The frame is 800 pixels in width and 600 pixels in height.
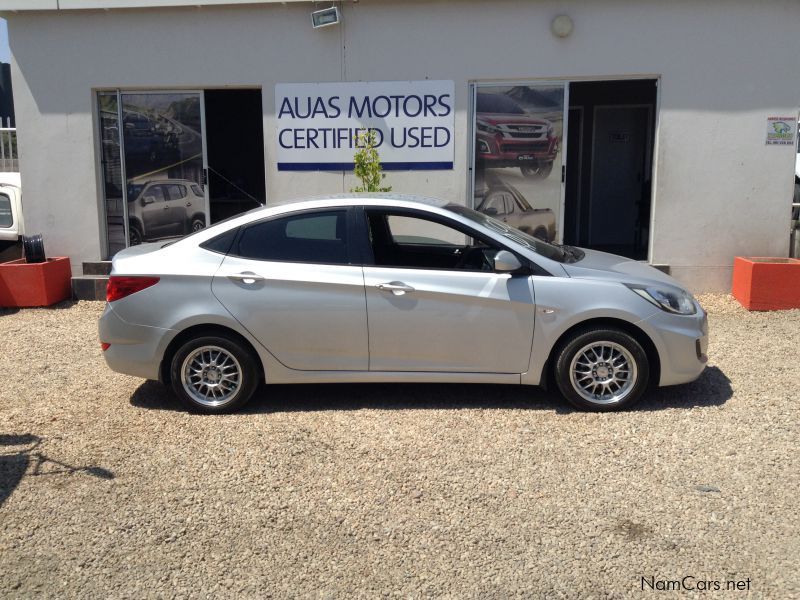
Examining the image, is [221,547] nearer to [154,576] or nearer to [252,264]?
[154,576]

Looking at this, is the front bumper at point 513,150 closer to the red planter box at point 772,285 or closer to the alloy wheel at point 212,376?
the red planter box at point 772,285

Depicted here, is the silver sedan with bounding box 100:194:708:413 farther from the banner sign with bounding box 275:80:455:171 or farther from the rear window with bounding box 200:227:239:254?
the banner sign with bounding box 275:80:455:171

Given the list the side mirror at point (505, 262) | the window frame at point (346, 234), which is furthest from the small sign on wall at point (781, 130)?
the window frame at point (346, 234)

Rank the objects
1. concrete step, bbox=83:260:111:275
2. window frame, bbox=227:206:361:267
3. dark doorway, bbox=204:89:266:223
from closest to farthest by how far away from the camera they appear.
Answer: window frame, bbox=227:206:361:267
concrete step, bbox=83:260:111:275
dark doorway, bbox=204:89:266:223

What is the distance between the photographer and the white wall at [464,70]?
31.6ft

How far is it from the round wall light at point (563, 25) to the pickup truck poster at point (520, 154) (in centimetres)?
66

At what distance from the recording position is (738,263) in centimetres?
956

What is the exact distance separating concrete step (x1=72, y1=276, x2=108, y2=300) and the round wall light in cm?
634

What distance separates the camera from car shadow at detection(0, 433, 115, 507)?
16.1ft

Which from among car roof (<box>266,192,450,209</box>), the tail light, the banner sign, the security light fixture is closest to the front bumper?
the banner sign

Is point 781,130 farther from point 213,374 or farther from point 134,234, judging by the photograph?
point 134,234

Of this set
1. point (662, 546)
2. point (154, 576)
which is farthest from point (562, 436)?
point (154, 576)

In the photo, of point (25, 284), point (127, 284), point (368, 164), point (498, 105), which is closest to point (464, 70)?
point (498, 105)

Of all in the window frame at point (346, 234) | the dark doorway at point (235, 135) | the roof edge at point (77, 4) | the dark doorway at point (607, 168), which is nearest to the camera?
the window frame at point (346, 234)
